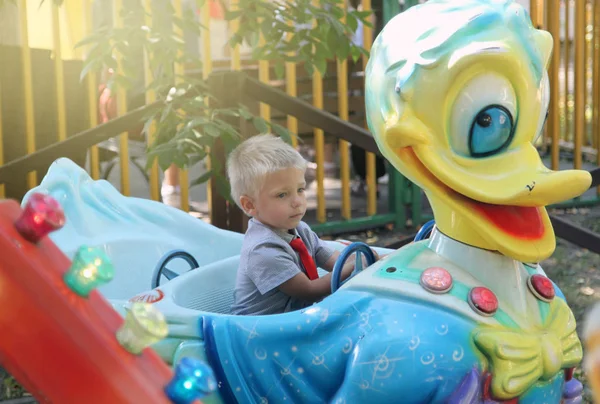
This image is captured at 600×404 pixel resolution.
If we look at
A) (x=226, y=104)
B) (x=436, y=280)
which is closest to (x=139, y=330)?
(x=436, y=280)

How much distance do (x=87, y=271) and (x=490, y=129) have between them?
0.86 metres

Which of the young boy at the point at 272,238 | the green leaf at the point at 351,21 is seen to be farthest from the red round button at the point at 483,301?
the green leaf at the point at 351,21

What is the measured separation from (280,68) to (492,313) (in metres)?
1.83

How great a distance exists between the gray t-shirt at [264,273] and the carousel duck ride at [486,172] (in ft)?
1.18

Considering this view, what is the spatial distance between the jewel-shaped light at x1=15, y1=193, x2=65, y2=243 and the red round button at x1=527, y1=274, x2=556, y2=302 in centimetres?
101

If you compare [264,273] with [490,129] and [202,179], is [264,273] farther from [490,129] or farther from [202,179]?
[202,179]

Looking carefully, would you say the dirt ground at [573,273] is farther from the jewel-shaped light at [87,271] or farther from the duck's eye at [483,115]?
the jewel-shaped light at [87,271]

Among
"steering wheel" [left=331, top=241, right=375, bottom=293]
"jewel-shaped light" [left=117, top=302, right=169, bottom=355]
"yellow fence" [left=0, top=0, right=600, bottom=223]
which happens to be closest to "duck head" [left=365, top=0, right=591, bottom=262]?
"steering wheel" [left=331, top=241, right=375, bottom=293]

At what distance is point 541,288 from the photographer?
5.58 feet

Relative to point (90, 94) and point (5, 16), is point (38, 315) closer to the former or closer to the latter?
point (90, 94)

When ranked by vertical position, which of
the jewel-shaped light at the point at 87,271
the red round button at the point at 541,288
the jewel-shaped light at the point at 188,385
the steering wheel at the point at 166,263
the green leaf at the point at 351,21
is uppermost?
the green leaf at the point at 351,21

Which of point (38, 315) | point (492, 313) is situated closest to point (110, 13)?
point (492, 313)

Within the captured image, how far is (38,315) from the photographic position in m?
1.02

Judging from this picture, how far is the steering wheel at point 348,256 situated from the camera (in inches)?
70.3
